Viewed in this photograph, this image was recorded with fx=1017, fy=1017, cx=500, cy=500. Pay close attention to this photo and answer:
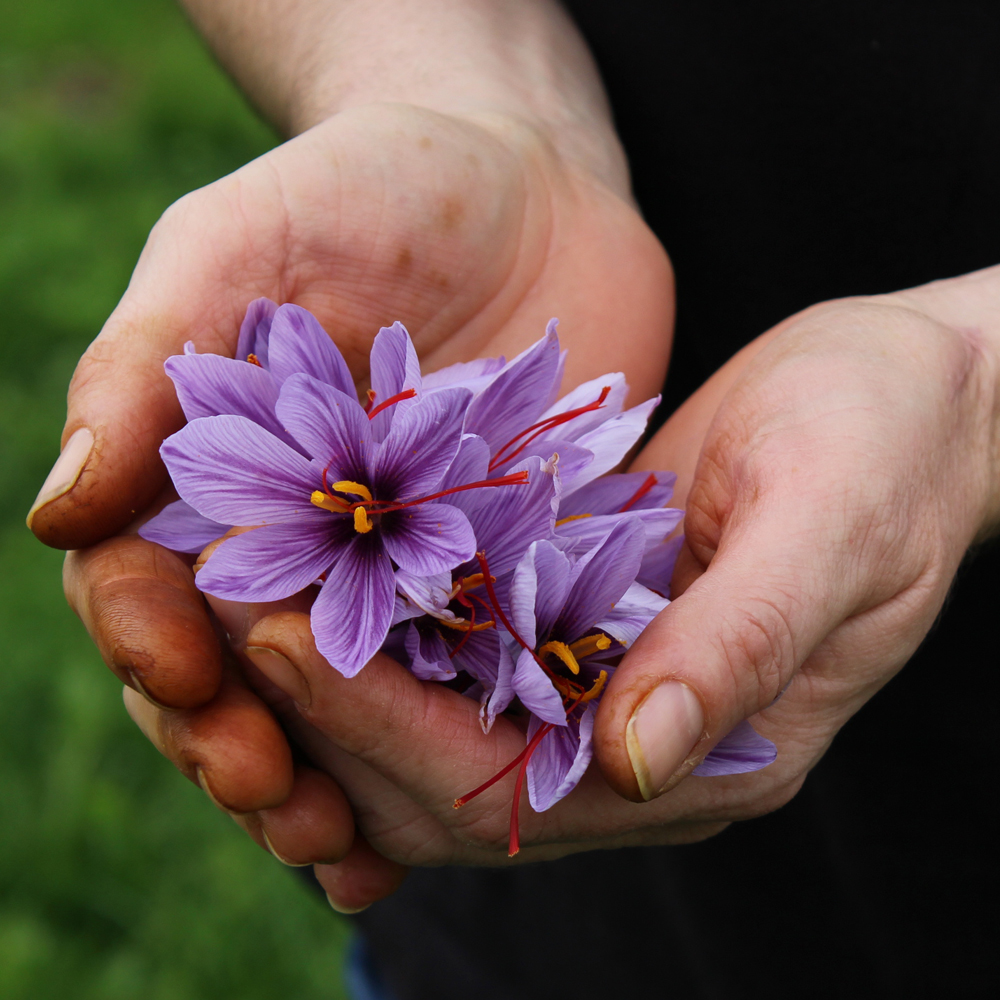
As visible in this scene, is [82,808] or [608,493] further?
[82,808]

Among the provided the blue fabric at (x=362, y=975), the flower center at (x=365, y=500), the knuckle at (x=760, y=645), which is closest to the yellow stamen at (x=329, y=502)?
the flower center at (x=365, y=500)

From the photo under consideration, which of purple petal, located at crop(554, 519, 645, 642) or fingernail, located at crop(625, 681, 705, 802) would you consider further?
purple petal, located at crop(554, 519, 645, 642)

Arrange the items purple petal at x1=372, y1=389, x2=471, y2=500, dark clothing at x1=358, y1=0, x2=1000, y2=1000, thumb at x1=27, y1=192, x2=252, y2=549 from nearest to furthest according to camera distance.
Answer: purple petal at x1=372, y1=389, x2=471, y2=500, thumb at x1=27, y1=192, x2=252, y2=549, dark clothing at x1=358, y1=0, x2=1000, y2=1000

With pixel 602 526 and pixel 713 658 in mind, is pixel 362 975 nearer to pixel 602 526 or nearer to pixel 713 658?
pixel 602 526

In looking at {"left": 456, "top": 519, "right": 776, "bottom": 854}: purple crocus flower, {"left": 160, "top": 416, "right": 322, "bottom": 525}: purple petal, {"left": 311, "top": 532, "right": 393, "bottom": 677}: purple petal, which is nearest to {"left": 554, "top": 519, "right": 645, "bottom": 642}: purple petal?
{"left": 456, "top": 519, "right": 776, "bottom": 854}: purple crocus flower

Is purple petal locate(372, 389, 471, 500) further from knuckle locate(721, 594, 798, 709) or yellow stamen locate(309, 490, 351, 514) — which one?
knuckle locate(721, 594, 798, 709)

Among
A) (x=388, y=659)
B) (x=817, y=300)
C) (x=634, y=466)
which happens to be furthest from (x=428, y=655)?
(x=817, y=300)

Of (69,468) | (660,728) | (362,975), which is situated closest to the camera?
(660,728)
